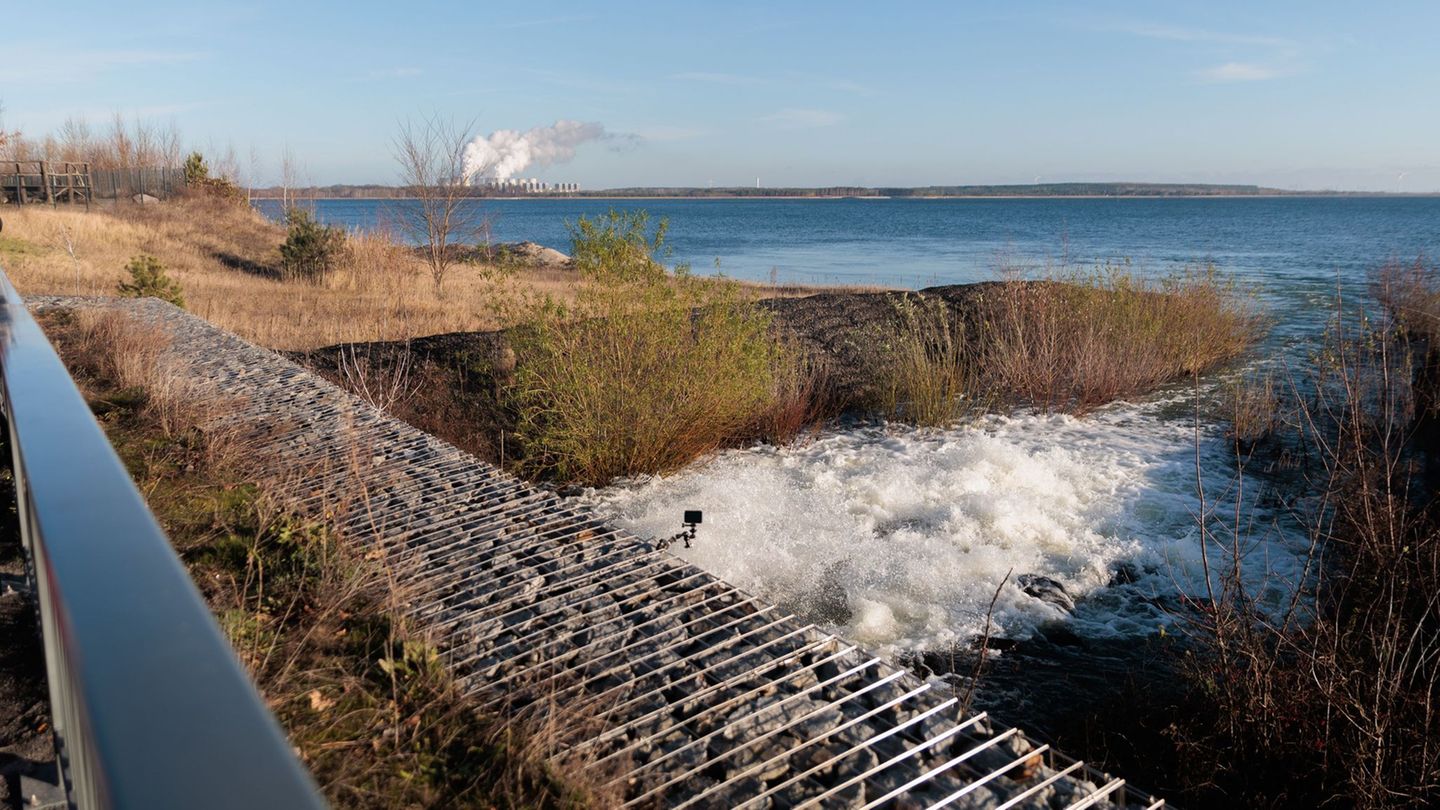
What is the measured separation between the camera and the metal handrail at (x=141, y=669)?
2.03ft

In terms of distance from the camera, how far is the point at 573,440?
8.47m

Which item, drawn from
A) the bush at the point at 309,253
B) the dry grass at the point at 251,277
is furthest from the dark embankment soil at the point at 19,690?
the bush at the point at 309,253

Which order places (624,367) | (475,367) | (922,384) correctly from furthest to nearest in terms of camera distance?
1. (922,384)
2. (475,367)
3. (624,367)

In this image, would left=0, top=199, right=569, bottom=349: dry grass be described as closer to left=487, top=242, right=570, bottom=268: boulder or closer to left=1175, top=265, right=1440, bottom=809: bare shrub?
left=487, top=242, right=570, bottom=268: boulder

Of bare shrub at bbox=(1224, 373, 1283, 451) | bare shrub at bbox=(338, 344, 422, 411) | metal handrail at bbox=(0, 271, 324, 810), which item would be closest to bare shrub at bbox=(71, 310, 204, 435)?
bare shrub at bbox=(338, 344, 422, 411)

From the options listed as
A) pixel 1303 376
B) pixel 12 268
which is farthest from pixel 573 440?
pixel 12 268

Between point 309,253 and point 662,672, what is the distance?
815 inches

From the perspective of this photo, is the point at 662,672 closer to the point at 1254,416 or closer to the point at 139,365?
the point at 139,365

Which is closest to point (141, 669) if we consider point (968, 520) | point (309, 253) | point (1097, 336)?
point (968, 520)

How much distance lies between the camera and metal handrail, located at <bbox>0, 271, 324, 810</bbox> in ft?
2.03

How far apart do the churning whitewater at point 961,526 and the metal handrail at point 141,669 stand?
523 cm

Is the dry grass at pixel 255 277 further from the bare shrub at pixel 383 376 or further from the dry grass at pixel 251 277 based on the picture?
the bare shrub at pixel 383 376

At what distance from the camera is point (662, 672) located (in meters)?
3.34

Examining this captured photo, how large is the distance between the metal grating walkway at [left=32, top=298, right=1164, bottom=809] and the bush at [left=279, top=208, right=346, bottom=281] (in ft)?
58.2
